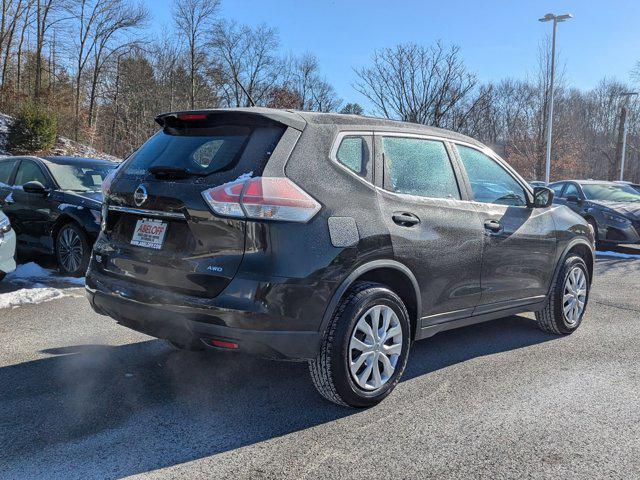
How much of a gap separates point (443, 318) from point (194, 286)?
181 centimetres

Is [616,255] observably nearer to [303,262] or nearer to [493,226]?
[493,226]

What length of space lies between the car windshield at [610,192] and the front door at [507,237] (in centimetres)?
865

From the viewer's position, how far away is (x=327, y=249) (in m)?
3.07

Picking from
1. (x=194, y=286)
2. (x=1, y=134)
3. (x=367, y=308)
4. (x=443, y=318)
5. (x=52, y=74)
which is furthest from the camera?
(x=52, y=74)

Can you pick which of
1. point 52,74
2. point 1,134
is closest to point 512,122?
point 52,74

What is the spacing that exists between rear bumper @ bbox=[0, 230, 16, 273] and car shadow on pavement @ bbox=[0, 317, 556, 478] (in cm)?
219

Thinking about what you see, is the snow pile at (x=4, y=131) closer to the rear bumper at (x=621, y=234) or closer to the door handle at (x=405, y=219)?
the rear bumper at (x=621, y=234)

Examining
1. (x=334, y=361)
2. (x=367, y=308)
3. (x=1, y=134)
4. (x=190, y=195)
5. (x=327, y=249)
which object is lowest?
(x=334, y=361)

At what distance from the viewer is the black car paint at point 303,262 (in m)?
2.93

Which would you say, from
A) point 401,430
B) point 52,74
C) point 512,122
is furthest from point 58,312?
point 512,122

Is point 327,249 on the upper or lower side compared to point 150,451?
upper

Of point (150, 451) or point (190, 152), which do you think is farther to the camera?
point (190, 152)

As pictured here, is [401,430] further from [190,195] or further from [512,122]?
[512,122]

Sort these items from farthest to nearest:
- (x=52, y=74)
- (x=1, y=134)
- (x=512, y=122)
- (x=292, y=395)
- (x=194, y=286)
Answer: (x=512, y=122)
(x=52, y=74)
(x=1, y=134)
(x=292, y=395)
(x=194, y=286)
